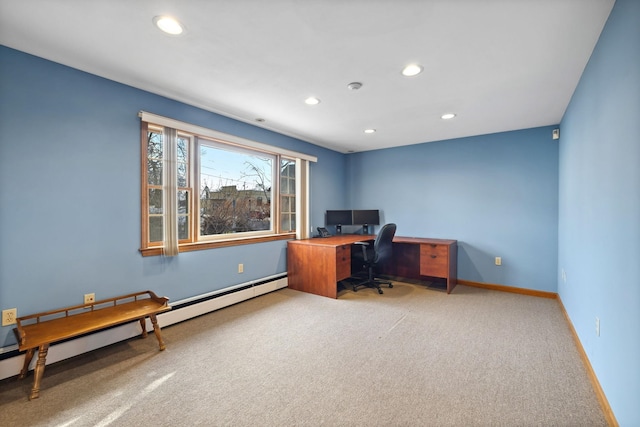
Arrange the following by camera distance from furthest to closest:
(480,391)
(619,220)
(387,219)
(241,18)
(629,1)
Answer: (387,219)
(480,391)
(241,18)
(619,220)
(629,1)

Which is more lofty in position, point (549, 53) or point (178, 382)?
point (549, 53)

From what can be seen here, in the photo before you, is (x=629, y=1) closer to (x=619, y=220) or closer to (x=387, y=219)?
(x=619, y=220)

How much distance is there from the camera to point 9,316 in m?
1.94

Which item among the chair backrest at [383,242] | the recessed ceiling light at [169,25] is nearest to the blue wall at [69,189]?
the recessed ceiling light at [169,25]

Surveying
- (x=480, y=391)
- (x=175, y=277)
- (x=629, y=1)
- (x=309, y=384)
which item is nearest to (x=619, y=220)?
(x=629, y=1)

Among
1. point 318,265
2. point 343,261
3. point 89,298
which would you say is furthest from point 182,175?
point 343,261

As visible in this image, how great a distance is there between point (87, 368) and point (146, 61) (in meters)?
2.41

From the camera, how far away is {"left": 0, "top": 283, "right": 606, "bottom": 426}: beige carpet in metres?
1.58

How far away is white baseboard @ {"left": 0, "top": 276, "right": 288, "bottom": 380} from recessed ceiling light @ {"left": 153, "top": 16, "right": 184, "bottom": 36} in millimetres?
2438

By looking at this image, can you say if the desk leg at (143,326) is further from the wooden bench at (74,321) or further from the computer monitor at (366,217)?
the computer monitor at (366,217)

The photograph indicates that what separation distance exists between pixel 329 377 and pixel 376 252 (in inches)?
85.1

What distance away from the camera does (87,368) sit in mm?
2076

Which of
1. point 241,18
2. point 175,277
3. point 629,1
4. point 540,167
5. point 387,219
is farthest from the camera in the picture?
point 387,219

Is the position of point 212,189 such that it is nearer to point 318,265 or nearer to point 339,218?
point 318,265
